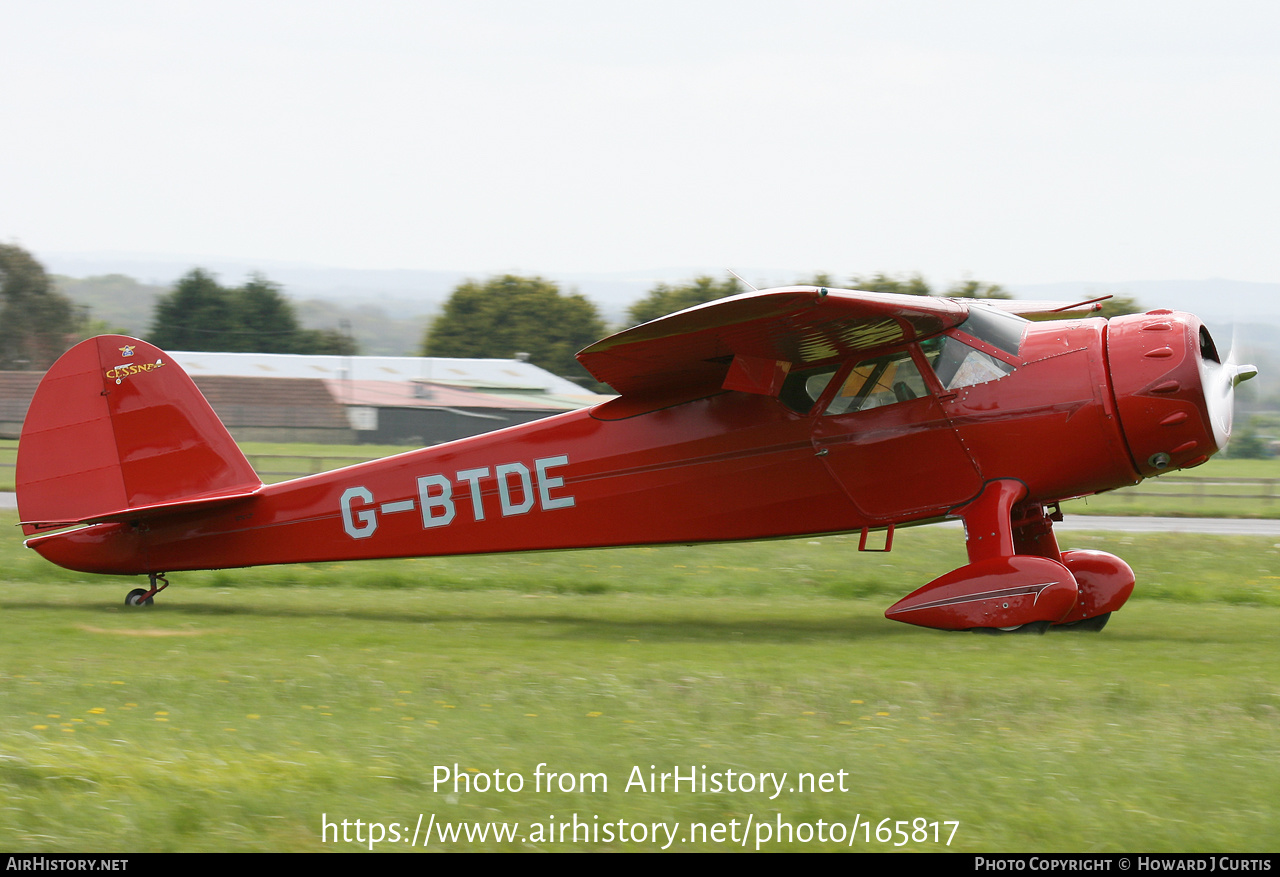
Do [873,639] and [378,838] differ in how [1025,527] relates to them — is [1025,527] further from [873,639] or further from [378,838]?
[378,838]

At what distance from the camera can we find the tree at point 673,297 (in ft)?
252

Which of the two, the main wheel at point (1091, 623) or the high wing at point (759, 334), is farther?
the main wheel at point (1091, 623)

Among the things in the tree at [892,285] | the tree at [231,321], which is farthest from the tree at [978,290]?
the tree at [231,321]

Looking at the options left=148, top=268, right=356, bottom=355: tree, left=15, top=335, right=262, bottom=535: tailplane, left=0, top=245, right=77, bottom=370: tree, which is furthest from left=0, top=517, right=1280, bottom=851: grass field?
left=0, top=245, right=77, bottom=370: tree

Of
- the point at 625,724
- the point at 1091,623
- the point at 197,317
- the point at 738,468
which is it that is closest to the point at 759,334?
the point at 738,468

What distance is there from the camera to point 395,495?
1104 centimetres

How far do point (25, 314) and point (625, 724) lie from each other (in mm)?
104601

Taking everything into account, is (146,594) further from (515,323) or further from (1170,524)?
(515,323)

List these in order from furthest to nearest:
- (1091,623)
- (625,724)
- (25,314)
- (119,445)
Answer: (25,314)
(119,445)
(1091,623)
(625,724)

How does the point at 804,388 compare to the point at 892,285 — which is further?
the point at 892,285

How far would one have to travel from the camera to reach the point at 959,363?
9477 millimetres

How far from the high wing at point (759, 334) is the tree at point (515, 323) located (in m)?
76.8

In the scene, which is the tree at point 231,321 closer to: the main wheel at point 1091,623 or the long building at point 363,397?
the long building at point 363,397

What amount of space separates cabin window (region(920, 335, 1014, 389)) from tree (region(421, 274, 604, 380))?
77.3 meters
